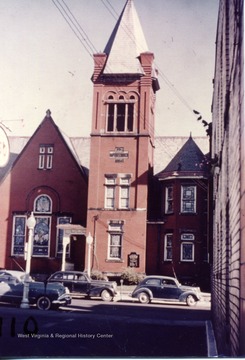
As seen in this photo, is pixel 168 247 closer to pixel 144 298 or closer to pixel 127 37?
pixel 144 298

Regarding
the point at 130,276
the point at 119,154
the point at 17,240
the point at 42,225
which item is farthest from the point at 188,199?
the point at 17,240

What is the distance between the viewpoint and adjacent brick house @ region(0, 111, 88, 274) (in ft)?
56.6

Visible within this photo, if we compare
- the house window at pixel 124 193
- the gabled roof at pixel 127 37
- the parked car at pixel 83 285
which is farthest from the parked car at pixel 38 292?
the house window at pixel 124 193

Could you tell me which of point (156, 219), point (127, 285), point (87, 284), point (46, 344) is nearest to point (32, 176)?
point (87, 284)

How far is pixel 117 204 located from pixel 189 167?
464 centimetres

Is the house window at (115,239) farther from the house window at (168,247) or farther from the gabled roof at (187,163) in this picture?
the gabled roof at (187,163)

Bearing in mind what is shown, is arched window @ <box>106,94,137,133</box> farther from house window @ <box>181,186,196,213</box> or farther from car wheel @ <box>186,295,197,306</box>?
car wheel @ <box>186,295,197,306</box>

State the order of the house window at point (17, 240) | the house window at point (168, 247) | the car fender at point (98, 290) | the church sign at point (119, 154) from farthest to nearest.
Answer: the church sign at point (119, 154) → the house window at point (168, 247) → the car fender at point (98, 290) → the house window at point (17, 240)

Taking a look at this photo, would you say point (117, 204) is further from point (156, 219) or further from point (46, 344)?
point (46, 344)

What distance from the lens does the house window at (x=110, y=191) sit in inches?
973

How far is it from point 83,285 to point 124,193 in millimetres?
7770

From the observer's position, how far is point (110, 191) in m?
25.0

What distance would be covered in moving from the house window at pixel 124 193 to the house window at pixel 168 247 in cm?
292

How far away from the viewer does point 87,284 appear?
18.4 m
